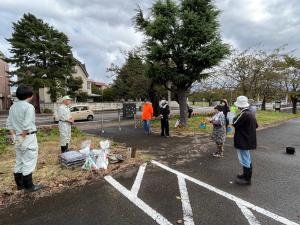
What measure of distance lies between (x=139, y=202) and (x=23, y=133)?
245cm

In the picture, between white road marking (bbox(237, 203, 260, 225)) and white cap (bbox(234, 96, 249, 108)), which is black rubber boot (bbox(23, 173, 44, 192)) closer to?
white road marking (bbox(237, 203, 260, 225))

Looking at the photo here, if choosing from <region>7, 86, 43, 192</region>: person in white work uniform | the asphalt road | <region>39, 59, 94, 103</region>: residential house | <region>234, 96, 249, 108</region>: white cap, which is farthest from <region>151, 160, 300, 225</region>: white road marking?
<region>39, 59, 94, 103</region>: residential house

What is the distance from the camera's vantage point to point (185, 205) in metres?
3.54

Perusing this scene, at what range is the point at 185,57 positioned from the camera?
37.1 feet

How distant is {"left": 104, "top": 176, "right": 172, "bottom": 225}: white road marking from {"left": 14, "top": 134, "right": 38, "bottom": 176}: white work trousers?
1.55 metres

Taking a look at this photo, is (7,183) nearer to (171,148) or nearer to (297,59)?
(171,148)

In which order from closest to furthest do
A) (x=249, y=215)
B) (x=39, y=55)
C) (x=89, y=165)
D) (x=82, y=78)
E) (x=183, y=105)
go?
(x=249, y=215)
(x=89, y=165)
(x=183, y=105)
(x=39, y=55)
(x=82, y=78)

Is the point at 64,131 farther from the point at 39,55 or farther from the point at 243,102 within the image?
the point at 39,55

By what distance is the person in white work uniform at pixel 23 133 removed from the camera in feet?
13.0

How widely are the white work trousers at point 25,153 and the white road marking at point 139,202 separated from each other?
1555mm

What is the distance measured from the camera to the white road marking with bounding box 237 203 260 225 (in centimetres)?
305

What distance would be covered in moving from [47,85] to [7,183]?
84.9 ft

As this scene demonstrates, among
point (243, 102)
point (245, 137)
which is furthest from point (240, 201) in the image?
point (243, 102)

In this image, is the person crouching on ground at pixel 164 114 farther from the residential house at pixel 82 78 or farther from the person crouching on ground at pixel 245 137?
the residential house at pixel 82 78
